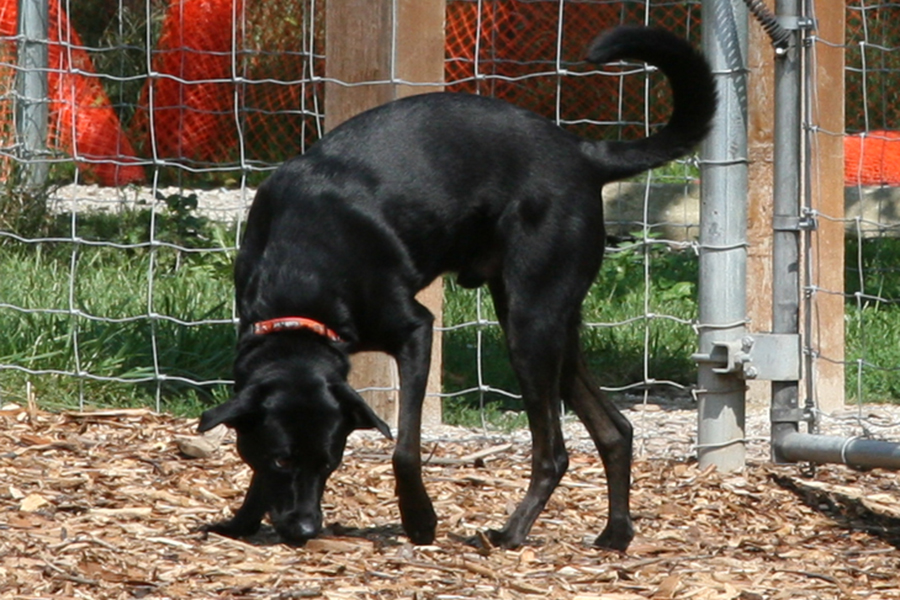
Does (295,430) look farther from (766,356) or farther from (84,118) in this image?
(84,118)

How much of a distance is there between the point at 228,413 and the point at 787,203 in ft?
6.65

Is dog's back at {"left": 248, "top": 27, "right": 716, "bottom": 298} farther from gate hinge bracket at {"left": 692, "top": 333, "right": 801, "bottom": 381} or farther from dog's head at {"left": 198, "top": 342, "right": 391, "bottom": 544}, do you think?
gate hinge bracket at {"left": 692, "top": 333, "right": 801, "bottom": 381}

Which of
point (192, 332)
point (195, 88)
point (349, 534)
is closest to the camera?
point (349, 534)

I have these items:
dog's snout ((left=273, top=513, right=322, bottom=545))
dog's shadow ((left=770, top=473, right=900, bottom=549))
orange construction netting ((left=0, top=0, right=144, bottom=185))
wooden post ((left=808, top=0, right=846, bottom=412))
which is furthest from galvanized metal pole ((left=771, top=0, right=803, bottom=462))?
orange construction netting ((left=0, top=0, right=144, bottom=185))

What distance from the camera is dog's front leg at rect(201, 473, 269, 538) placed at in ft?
12.6

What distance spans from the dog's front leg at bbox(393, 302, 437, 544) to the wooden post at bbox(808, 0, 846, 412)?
2056mm

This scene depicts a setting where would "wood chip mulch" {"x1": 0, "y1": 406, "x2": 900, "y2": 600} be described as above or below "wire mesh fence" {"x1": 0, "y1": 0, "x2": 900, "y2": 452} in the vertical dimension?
below

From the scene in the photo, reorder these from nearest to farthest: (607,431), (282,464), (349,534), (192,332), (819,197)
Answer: (282,464) < (349,534) < (607,431) < (819,197) < (192,332)

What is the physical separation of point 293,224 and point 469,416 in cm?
173

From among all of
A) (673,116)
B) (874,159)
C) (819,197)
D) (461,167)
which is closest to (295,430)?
(461,167)

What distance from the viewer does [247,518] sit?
3.86 metres

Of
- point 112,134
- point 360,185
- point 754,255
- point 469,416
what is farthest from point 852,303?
point 112,134

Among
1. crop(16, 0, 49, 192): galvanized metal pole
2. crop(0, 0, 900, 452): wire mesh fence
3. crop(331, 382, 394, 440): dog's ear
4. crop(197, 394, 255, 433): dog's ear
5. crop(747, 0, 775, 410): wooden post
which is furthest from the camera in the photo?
crop(16, 0, 49, 192): galvanized metal pole

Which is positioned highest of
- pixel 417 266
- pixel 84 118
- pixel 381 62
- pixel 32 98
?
pixel 84 118
